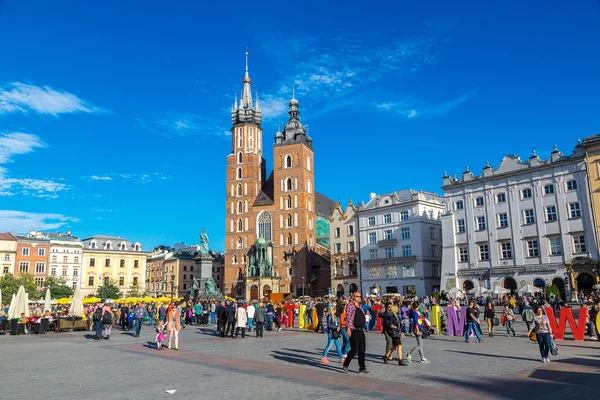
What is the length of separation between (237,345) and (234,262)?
6934 centimetres

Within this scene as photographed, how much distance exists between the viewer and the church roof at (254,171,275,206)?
89125 millimetres

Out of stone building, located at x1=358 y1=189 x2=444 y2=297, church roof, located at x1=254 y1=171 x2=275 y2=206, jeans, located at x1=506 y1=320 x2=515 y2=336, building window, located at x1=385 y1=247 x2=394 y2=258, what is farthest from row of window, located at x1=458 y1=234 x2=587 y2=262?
church roof, located at x1=254 y1=171 x2=275 y2=206

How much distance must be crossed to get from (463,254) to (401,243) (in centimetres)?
964

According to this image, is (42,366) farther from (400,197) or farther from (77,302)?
(400,197)

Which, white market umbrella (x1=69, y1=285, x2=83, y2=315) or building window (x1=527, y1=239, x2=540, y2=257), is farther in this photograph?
building window (x1=527, y1=239, x2=540, y2=257)

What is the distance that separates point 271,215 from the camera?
287 ft

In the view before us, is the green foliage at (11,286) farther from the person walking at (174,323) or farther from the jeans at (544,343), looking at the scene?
the jeans at (544,343)

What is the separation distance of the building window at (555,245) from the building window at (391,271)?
19.1m

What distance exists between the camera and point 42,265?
86.7 meters

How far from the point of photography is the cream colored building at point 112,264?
309 ft

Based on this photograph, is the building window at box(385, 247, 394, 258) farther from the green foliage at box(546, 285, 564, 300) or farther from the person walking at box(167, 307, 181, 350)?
the person walking at box(167, 307, 181, 350)

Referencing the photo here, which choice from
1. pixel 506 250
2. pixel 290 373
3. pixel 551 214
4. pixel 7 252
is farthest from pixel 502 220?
pixel 7 252

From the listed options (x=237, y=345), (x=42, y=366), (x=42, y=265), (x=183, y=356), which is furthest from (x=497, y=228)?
(x=42, y=265)

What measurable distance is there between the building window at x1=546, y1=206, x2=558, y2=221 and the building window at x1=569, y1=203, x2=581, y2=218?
1419mm
